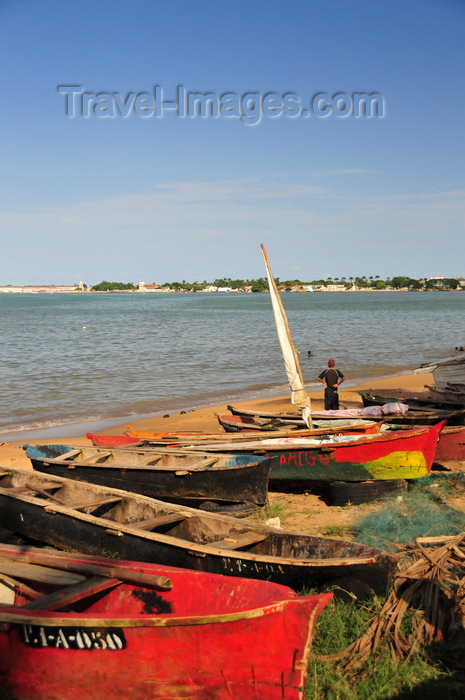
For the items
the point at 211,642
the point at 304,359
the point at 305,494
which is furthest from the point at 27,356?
the point at 211,642

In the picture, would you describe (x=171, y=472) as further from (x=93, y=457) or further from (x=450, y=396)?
(x=450, y=396)

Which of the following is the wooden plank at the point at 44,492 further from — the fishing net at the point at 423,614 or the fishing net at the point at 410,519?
the fishing net at the point at 423,614

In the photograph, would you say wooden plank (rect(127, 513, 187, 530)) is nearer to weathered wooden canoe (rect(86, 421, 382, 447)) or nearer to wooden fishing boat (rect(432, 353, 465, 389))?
weathered wooden canoe (rect(86, 421, 382, 447))

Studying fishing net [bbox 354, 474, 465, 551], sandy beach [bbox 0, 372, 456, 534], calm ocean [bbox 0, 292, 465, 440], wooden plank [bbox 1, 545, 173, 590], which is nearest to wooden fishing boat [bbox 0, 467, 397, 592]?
wooden plank [bbox 1, 545, 173, 590]

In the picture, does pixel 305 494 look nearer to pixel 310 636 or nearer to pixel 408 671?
pixel 408 671

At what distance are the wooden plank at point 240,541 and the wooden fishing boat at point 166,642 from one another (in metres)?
0.78

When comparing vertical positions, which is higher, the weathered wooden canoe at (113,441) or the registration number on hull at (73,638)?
the registration number on hull at (73,638)

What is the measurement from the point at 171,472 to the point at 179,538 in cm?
242

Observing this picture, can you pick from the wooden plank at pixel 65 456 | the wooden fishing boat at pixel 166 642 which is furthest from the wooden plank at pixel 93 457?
the wooden fishing boat at pixel 166 642

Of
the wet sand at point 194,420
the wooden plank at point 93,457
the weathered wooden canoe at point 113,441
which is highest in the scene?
the wooden plank at point 93,457

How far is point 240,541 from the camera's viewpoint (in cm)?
620

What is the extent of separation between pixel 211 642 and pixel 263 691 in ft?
1.78

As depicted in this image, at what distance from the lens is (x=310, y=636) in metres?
4.36

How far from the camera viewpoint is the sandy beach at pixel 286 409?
891 cm
